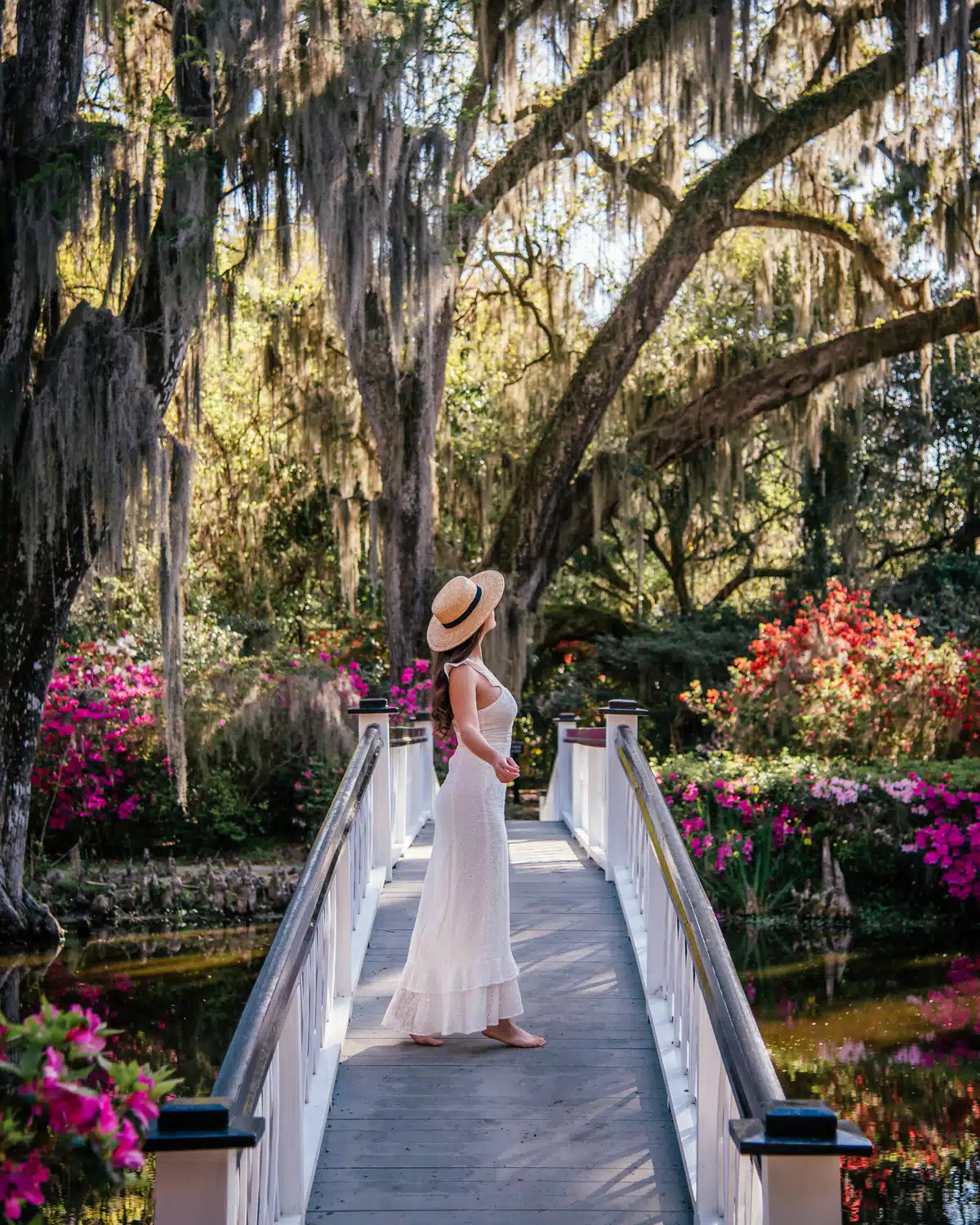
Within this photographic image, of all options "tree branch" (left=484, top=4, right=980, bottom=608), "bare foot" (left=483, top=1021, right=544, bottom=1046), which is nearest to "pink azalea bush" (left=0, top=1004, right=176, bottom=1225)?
"bare foot" (left=483, top=1021, right=544, bottom=1046)

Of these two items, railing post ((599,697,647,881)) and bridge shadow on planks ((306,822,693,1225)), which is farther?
railing post ((599,697,647,881))

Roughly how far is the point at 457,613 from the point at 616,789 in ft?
8.95

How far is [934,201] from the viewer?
46.9ft

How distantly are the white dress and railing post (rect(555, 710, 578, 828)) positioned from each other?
17.4ft

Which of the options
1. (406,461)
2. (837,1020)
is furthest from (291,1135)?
(406,461)

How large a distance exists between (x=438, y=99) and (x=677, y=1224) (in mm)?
10713

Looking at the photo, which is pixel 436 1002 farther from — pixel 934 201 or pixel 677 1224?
pixel 934 201

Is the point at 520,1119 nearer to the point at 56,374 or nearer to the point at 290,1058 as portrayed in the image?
the point at 290,1058

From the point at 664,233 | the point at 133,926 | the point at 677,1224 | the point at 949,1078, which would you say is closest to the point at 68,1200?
the point at 677,1224

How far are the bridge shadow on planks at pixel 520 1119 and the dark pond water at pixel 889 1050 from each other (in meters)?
1.48

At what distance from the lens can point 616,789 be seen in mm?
7266

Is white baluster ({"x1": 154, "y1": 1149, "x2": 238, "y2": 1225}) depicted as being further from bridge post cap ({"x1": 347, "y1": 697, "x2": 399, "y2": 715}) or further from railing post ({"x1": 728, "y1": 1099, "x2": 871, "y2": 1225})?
bridge post cap ({"x1": 347, "y1": 697, "x2": 399, "y2": 715})

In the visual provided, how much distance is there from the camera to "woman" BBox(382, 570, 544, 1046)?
474 cm

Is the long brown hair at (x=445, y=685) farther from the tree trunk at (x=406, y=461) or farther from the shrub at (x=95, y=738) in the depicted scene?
the tree trunk at (x=406, y=461)
